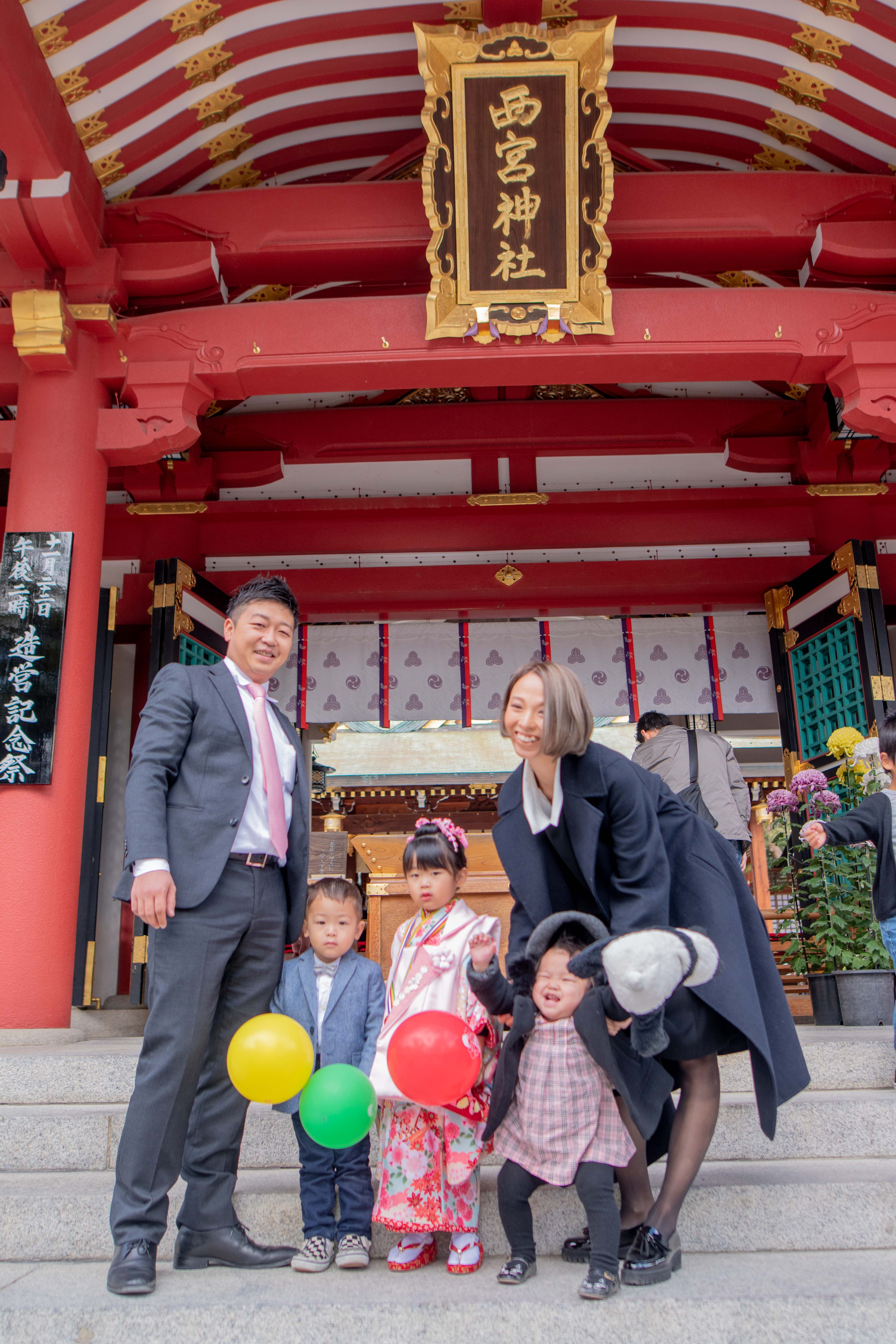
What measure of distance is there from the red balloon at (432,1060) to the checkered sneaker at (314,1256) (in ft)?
1.32

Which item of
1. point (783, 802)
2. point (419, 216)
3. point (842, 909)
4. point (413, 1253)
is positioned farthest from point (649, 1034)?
point (419, 216)

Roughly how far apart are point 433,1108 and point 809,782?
9.31 feet

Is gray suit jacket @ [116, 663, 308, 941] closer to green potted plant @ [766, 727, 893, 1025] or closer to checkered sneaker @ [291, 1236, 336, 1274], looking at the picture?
checkered sneaker @ [291, 1236, 336, 1274]

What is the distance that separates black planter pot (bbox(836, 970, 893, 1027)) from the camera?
13.5 feet

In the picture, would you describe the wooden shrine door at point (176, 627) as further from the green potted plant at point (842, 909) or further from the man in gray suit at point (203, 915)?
the man in gray suit at point (203, 915)

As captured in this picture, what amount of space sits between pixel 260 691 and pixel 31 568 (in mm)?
2613

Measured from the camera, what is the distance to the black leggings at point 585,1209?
192 centimetres

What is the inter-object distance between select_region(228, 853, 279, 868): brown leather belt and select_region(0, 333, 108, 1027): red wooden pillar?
2383 millimetres

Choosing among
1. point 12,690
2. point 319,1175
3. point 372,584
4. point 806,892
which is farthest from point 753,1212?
point 372,584

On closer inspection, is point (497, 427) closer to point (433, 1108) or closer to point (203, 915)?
point (203, 915)

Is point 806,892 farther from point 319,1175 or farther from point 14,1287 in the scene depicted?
point 14,1287

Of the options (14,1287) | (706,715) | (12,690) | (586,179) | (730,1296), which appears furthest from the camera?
(706,715)

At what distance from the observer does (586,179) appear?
Answer: 15.5ft

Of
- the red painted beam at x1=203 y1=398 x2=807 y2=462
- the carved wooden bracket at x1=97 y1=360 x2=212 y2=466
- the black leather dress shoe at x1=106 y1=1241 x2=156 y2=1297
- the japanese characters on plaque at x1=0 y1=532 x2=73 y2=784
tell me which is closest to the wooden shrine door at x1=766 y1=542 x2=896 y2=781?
the red painted beam at x1=203 y1=398 x2=807 y2=462
